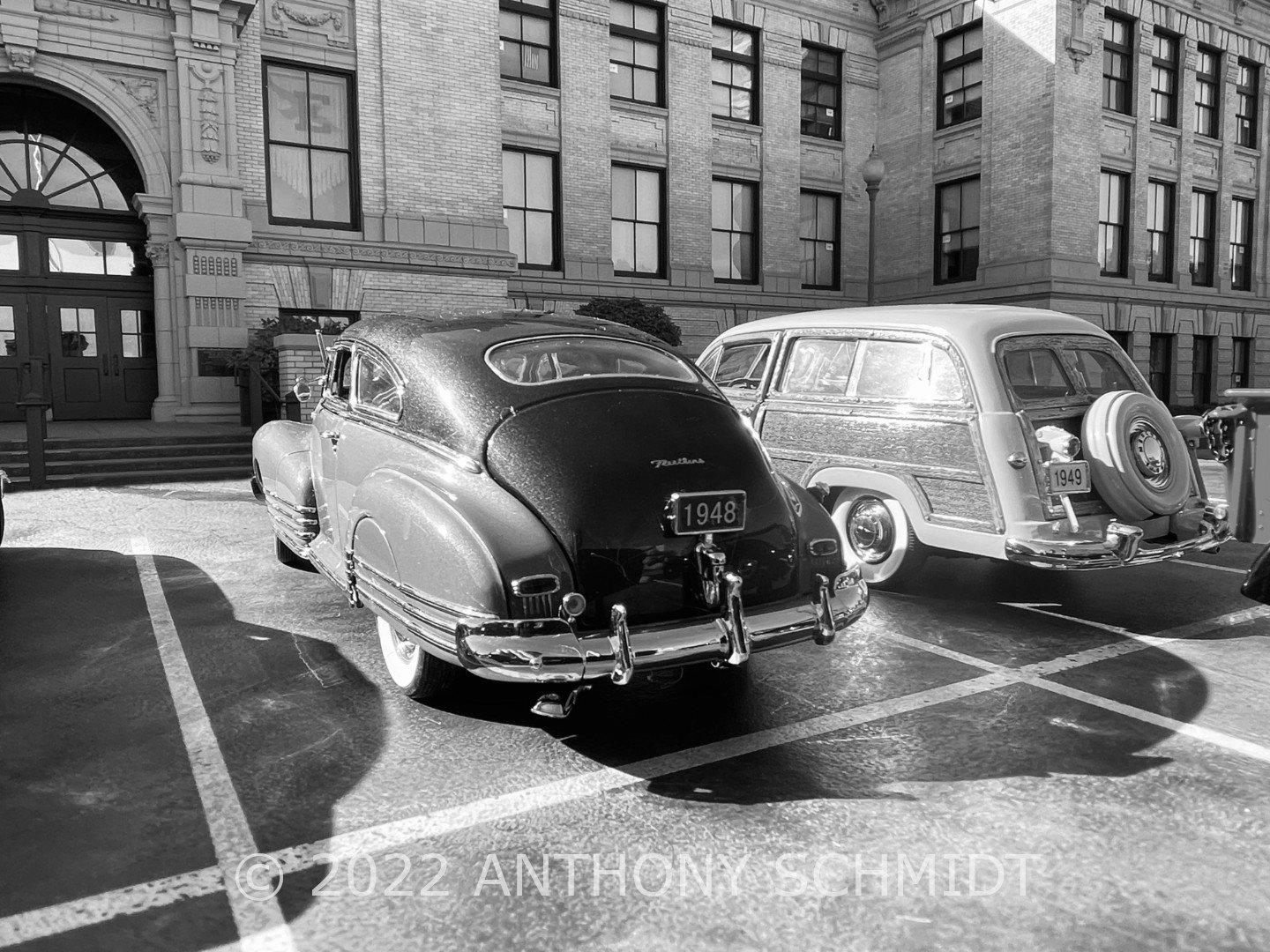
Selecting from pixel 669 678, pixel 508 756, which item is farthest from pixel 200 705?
pixel 669 678

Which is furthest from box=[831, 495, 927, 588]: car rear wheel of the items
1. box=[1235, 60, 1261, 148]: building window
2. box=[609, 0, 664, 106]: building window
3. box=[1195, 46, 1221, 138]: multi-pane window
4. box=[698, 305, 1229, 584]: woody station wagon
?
box=[1235, 60, 1261, 148]: building window

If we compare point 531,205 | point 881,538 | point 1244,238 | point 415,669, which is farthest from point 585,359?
point 1244,238

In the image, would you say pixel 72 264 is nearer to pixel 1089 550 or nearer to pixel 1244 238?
pixel 1089 550

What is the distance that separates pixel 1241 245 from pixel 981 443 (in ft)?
86.3

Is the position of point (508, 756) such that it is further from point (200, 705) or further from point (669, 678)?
point (200, 705)

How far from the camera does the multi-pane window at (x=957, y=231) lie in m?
23.2

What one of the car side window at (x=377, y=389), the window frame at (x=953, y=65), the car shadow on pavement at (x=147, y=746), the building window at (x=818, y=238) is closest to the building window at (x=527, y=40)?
the building window at (x=818, y=238)

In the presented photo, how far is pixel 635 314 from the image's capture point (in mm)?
17344

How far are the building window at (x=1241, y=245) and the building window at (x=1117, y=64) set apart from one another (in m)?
5.74

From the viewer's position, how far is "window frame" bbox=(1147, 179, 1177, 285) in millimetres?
24062

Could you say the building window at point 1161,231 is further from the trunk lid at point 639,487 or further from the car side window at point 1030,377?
the trunk lid at point 639,487

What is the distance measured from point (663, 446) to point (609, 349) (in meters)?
0.99

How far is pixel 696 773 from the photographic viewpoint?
3.54m

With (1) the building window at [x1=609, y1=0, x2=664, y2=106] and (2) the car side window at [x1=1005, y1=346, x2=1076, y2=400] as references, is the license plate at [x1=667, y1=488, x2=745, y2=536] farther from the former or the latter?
(1) the building window at [x1=609, y1=0, x2=664, y2=106]
